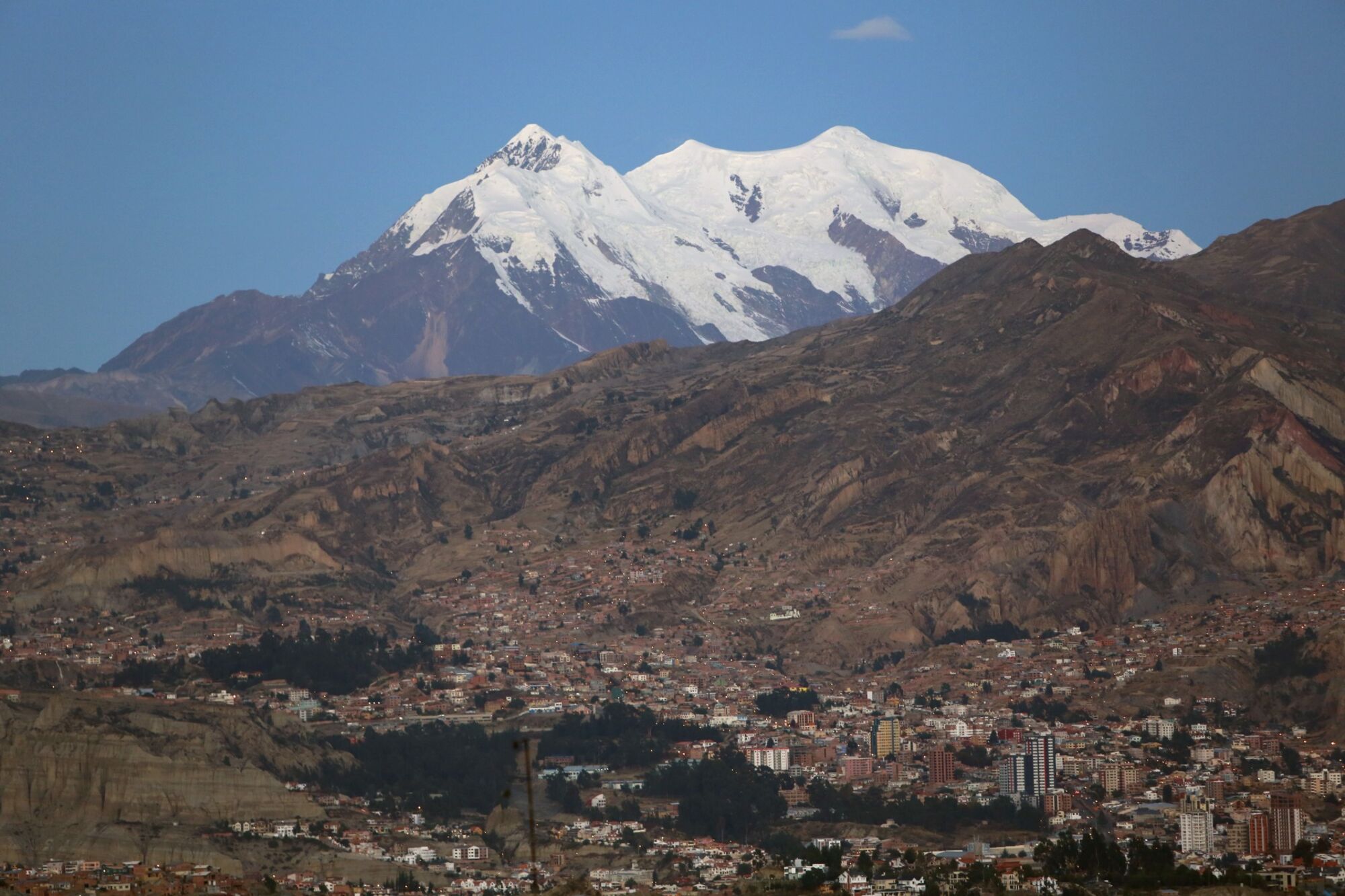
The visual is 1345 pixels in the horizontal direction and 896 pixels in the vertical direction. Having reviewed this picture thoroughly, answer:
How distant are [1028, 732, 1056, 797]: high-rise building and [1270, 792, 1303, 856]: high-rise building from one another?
1026 cm

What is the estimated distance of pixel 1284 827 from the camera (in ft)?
266

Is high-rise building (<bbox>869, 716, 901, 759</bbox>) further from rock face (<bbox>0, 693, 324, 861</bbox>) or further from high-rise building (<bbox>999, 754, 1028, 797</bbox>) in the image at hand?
rock face (<bbox>0, 693, 324, 861</bbox>)

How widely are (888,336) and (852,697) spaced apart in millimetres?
61990

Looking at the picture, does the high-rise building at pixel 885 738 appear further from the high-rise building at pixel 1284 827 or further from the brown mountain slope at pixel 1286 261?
the brown mountain slope at pixel 1286 261

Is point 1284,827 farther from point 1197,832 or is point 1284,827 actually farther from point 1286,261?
point 1286,261

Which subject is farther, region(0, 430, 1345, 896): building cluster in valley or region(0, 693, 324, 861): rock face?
region(0, 693, 324, 861): rock face

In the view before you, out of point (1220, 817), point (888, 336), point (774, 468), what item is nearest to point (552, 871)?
point (1220, 817)

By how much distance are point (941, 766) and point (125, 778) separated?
105ft

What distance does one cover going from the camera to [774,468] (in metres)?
154

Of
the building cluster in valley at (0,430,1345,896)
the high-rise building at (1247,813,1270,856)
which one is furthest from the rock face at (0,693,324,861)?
the high-rise building at (1247,813,1270,856)

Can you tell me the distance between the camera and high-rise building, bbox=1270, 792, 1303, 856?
3135 inches

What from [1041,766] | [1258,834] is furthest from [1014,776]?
[1258,834]

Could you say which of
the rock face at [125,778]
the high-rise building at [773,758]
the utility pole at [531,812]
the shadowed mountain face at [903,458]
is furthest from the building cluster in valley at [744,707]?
the utility pole at [531,812]

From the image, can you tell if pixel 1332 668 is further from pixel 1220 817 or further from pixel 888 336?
pixel 888 336
